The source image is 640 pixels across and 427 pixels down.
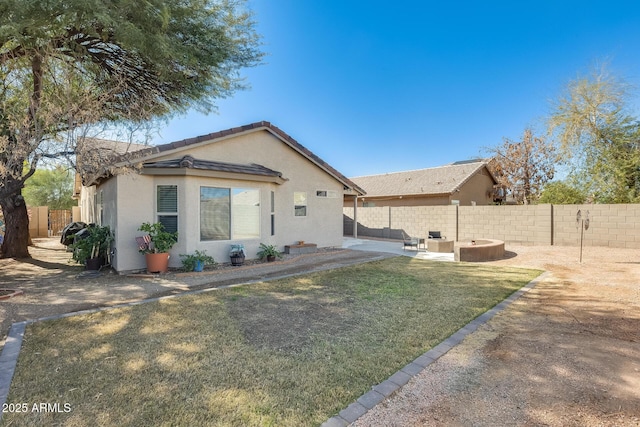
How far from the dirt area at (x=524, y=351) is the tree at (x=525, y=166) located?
20.7m

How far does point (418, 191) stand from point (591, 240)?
12198mm

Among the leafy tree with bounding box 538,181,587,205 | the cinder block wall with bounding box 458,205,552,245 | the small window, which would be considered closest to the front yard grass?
the small window

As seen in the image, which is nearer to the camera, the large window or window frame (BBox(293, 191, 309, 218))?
the large window

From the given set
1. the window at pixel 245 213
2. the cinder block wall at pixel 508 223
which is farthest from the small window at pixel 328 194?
the cinder block wall at pixel 508 223

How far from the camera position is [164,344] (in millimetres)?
4133

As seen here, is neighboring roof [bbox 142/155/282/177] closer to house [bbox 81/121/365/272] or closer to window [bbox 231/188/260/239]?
house [bbox 81/121/365/272]

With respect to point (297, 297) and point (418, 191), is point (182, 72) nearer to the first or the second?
point (297, 297)

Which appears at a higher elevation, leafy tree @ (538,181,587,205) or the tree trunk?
leafy tree @ (538,181,587,205)

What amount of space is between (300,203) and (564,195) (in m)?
17.2

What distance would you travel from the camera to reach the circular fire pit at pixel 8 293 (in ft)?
20.9

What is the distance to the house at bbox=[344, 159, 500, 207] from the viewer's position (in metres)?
23.5

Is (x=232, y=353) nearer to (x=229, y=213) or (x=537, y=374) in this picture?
(x=537, y=374)

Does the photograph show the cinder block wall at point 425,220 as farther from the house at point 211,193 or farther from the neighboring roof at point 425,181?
the house at point 211,193

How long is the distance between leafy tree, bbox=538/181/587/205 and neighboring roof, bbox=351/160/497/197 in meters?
5.23
